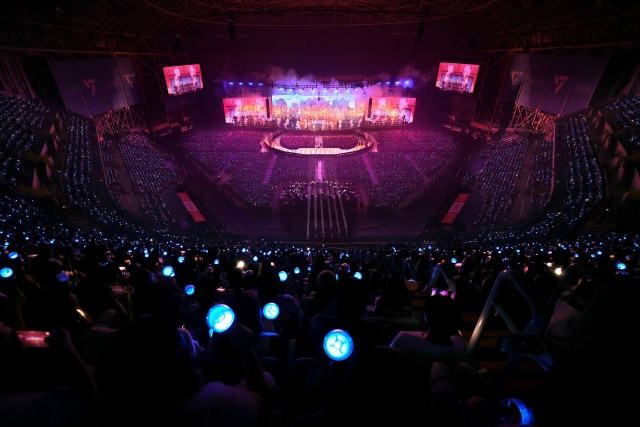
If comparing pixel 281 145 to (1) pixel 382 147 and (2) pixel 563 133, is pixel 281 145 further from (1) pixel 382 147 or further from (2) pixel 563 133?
(2) pixel 563 133

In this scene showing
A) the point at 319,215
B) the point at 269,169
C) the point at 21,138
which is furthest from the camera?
the point at 269,169

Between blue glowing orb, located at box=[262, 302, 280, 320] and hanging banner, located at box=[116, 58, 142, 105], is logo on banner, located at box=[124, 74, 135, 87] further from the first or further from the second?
blue glowing orb, located at box=[262, 302, 280, 320]

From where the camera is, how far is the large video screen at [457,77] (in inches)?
1152

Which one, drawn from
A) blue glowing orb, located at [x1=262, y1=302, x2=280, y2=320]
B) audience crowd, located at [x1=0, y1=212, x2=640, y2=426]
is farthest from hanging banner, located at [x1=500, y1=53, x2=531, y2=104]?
blue glowing orb, located at [x1=262, y1=302, x2=280, y2=320]

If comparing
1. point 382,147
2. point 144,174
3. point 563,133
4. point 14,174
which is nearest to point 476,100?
point 382,147

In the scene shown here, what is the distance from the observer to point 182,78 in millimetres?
30156

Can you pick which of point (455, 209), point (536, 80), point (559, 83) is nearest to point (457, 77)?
point (536, 80)

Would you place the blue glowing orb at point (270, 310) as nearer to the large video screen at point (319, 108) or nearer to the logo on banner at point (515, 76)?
the logo on banner at point (515, 76)

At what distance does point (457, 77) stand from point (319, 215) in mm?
20446

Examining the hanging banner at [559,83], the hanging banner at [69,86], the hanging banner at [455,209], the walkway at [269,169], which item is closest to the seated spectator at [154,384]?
the hanging banner at [455,209]

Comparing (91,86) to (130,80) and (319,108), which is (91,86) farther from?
(319,108)

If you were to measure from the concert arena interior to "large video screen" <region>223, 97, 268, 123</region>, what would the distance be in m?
0.18

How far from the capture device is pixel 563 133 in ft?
58.0

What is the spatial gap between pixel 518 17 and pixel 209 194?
951 inches
